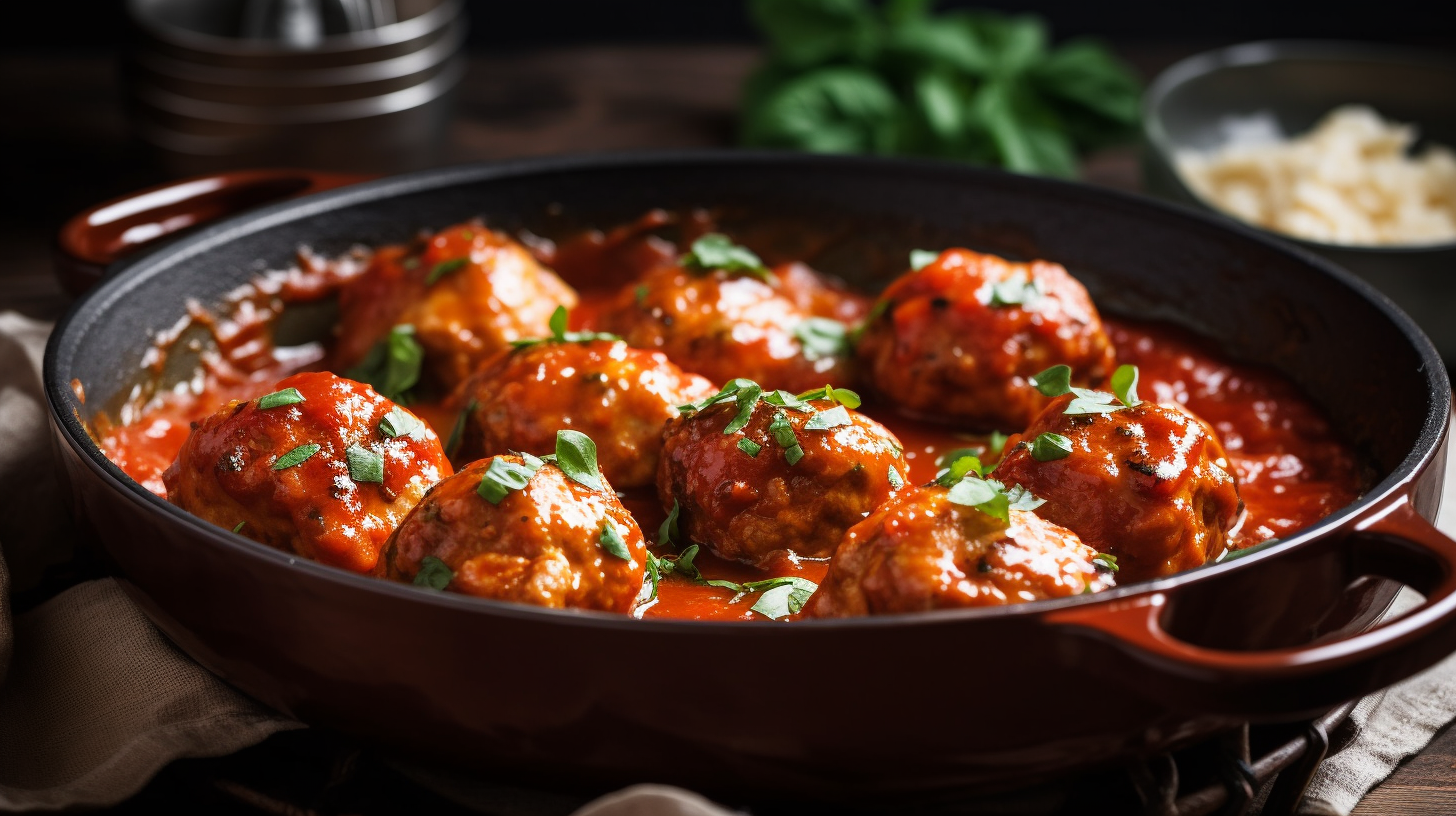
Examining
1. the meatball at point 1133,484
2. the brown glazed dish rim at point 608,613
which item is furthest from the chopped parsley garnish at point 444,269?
the meatball at point 1133,484

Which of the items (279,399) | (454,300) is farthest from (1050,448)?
(454,300)

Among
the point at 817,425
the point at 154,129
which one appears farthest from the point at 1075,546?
the point at 154,129

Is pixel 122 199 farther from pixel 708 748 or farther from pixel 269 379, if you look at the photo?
pixel 708 748

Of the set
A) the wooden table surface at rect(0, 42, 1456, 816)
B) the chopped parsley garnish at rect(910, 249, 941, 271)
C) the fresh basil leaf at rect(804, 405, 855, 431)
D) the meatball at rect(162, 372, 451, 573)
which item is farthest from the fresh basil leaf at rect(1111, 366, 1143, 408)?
the wooden table surface at rect(0, 42, 1456, 816)

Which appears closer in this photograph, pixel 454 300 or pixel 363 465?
pixel 363 465

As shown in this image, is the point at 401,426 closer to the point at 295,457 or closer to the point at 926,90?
the point at 295,457

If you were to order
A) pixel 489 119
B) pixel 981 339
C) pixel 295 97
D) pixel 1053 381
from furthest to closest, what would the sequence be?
pixel 489 119 < pixel 295 97 < pixel 981 339 < pixel 1053 381

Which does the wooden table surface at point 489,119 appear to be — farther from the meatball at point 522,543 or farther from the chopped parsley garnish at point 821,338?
the meatball at point 522,543
